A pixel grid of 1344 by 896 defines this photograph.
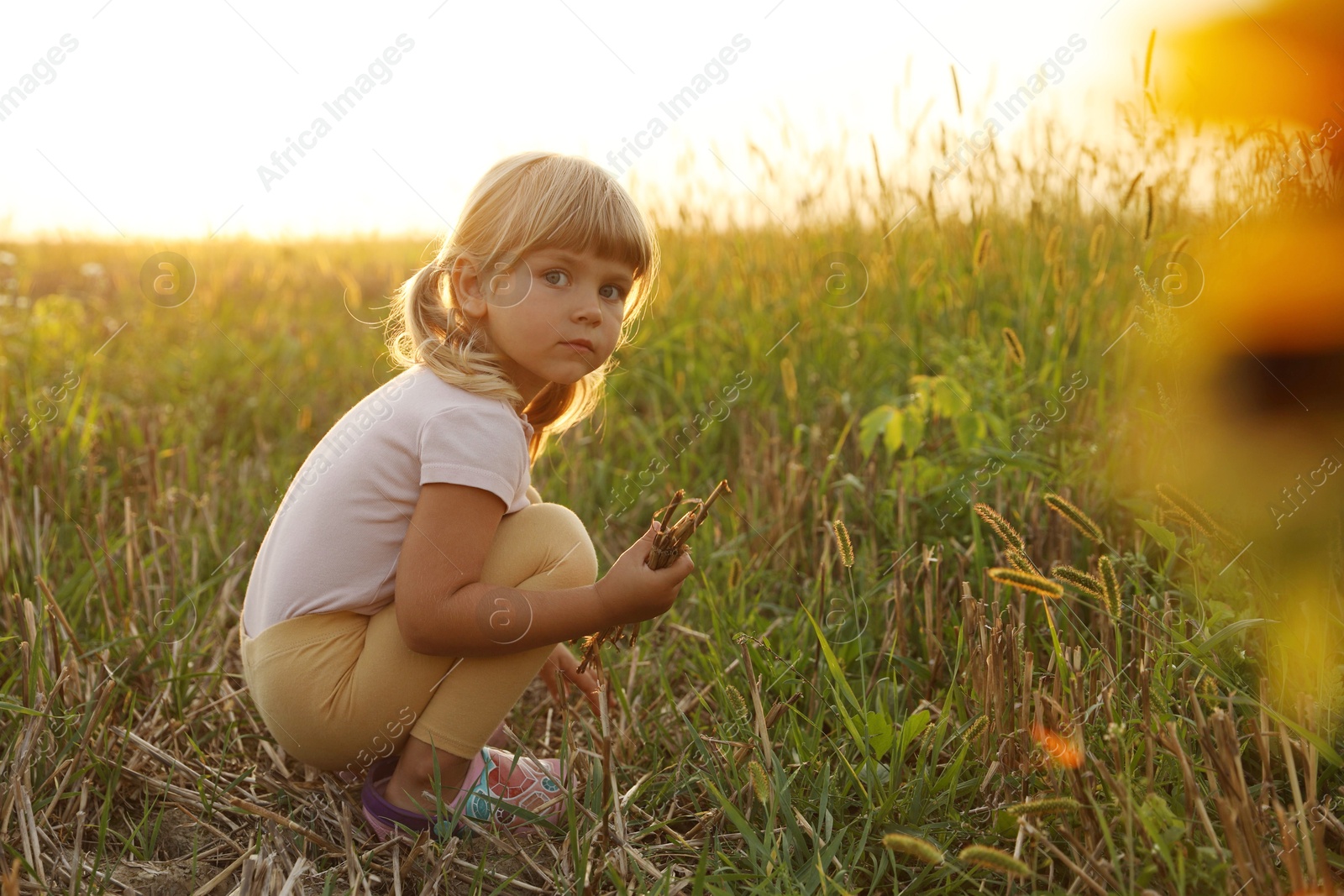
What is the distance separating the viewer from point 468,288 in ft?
5.27

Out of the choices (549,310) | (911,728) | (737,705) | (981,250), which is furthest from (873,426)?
(549,310)

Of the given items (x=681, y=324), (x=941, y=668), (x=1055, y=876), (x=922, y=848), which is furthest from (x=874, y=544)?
(x=681, y=324)

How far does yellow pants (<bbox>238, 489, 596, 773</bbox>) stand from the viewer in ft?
5.05

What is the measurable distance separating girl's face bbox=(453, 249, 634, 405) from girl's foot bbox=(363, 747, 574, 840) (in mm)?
680

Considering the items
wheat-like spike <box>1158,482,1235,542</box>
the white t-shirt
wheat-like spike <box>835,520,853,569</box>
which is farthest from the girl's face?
wheat-like spike <box>1158,482,1235,542</box>

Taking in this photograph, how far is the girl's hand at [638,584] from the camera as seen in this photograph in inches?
56.6

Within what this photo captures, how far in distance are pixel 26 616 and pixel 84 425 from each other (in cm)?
144

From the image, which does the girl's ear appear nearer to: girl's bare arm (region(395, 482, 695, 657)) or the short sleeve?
the short sleeve

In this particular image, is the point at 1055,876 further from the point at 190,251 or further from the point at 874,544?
the point at 190,251

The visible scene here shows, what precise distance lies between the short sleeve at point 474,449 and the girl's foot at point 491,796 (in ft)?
1.58

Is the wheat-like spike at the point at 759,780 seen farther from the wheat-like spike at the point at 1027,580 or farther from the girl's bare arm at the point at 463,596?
the wheat-like spike at the point at 1027,580

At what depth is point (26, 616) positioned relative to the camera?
1.76m

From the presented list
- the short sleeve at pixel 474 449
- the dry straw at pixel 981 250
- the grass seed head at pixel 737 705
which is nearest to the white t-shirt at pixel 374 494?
the short sleeve at pixel 474 449

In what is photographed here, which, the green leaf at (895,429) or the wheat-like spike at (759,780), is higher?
the green leaf at (895,429)
